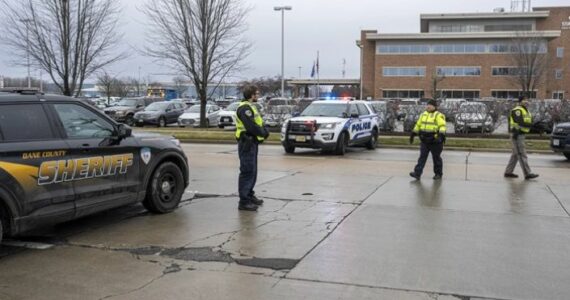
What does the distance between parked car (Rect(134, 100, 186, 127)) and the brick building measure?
49137mm

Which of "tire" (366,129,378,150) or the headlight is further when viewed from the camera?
"tire" (366,129,378,150)

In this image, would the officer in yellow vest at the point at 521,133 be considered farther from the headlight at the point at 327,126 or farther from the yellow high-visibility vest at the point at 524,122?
the headlight at the point at 327,126

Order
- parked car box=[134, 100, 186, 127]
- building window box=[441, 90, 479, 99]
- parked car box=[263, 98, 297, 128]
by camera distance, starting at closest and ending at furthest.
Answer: parked car box=[263, 98, 297, 128] < parked car box=[134, 100, 186, 127] < building window box=[441, 90, 479, 99]

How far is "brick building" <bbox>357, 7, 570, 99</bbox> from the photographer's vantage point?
252 feet

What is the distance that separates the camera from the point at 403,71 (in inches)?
3159

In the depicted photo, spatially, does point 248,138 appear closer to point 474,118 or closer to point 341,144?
point 341,144

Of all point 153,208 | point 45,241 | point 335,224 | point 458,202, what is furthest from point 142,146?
point 458,202

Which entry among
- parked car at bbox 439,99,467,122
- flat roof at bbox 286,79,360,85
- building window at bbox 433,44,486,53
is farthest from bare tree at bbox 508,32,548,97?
parked car at bbox 439,99,467,122

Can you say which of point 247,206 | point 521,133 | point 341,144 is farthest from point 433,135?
point 247,206

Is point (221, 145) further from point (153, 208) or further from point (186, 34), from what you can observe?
point (153, 208)

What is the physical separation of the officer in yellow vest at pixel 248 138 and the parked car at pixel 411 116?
55.4 ft

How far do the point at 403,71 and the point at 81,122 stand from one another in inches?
3018

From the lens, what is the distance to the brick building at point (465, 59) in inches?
3022

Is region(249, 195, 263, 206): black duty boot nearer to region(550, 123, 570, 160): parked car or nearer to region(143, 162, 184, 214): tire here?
region(143, 162, 184, 214): tire
